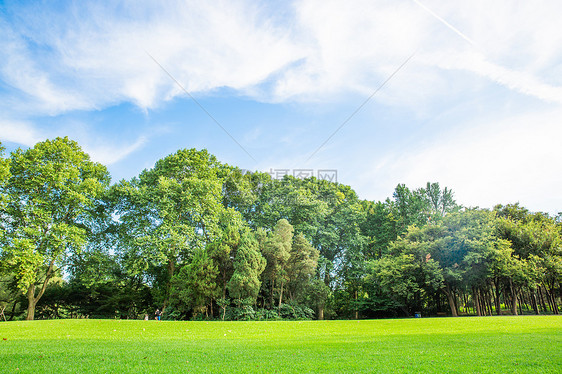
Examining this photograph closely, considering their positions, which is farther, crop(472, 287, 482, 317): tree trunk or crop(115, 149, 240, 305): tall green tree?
crop(472, 287, 482, 317): tree trunk

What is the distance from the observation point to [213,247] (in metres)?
24.9

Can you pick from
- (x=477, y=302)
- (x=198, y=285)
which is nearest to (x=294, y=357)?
(x=198, y=285)

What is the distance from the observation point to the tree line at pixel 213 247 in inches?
907

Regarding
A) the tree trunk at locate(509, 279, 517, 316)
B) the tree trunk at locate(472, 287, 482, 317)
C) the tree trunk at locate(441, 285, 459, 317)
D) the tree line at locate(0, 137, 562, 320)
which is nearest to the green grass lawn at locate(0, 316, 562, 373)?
the tree line at locate(0, 137, 562, 320)

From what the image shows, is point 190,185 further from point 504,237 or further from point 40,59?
point 504,237

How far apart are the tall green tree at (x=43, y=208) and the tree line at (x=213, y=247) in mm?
95

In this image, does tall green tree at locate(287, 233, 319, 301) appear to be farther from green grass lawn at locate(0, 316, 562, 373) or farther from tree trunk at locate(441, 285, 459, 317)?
green grass lawn at locate(0, 316, 562, 373)

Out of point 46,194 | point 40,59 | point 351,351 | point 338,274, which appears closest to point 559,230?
point 338,274

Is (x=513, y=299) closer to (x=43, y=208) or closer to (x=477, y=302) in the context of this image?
(x=477, y=302)

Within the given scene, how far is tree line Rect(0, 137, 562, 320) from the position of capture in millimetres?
23031

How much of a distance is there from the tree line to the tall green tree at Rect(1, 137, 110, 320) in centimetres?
9

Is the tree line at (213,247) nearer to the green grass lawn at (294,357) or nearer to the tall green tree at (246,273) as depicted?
the tall green tree at (246,273)

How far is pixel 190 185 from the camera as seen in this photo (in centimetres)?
2658

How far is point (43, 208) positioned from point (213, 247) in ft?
41.3
